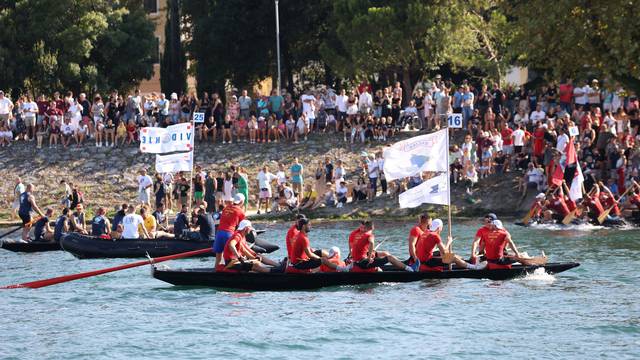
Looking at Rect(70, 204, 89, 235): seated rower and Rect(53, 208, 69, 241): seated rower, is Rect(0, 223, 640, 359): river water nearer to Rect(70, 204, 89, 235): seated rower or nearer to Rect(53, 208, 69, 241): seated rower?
Rect(53, 208, 69, 241): seated rower

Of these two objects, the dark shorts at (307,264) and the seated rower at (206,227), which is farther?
the seated rower at (206,227)

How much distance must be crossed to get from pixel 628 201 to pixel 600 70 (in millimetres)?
4155

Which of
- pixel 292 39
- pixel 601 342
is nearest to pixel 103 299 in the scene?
pixel 601 342

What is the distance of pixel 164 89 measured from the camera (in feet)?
201

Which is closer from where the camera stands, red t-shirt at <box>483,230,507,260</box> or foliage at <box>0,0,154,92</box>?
red t-shirt at <box>483,230,507,260</box>

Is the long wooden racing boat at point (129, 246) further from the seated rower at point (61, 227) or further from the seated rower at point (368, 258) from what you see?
the seated rower at point (368, 258)

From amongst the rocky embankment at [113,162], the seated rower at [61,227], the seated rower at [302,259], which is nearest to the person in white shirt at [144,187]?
the rocky embankment at [113,162]

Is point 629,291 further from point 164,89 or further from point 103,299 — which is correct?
point 164,89

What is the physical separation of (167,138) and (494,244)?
36.3 ft

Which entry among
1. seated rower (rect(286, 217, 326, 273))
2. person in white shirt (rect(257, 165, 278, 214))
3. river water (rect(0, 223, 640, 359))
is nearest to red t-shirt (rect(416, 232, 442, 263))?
river water (rect(0, 223, 640, 359))

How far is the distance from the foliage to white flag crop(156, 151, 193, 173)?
25.1 metres

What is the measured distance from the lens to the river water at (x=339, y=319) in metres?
23.3

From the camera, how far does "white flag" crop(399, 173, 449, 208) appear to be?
28203 mm

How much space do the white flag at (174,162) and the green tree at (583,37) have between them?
988 centimetres
